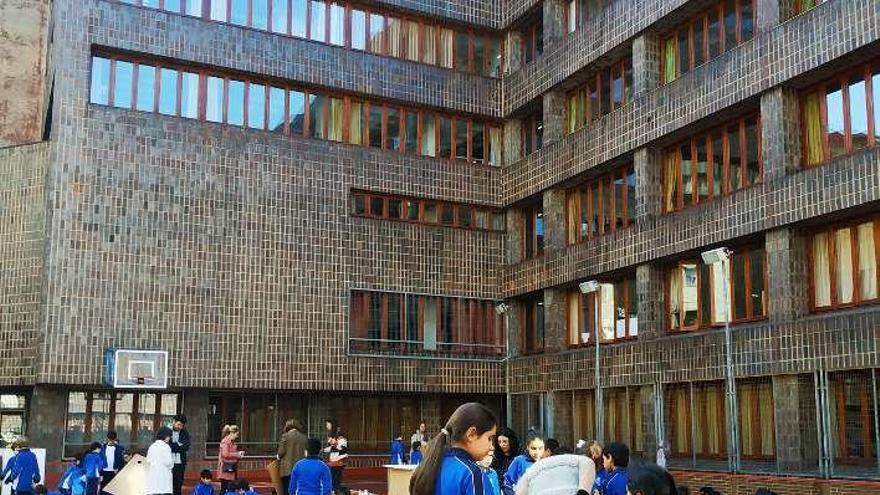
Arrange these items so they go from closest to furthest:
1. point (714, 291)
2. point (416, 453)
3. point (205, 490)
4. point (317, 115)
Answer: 1. point (205, 490)
2. point (416, 453)
3. point (714, 291)
4. point (317, 115)

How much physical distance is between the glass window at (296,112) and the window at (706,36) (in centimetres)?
1215

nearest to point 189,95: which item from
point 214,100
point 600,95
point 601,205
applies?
point 214,100

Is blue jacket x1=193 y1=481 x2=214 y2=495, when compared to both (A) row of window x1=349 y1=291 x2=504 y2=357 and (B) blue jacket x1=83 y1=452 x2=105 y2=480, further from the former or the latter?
(A) row of window x1=349 y1=291 x2=504 y2=357

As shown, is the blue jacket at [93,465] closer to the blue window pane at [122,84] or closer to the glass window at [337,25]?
the blue window pane at [122,84]

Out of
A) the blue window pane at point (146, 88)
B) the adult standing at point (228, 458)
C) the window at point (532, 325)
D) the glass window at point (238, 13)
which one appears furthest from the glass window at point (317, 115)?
the adult standing at point (228, 458)

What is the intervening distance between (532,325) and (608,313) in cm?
549

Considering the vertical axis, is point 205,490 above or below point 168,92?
below

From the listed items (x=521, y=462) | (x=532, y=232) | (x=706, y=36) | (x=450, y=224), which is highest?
(x=706, y=36)

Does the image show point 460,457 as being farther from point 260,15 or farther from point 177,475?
point 260,15

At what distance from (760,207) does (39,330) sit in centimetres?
2034

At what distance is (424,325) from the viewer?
36.2 m

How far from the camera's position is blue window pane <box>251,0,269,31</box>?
34.5m

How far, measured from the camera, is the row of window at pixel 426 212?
117 feet

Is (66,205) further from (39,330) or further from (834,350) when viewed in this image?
(834,350)
